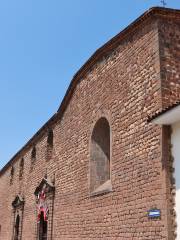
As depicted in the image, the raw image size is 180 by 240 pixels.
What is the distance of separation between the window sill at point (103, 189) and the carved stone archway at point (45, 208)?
3586mm

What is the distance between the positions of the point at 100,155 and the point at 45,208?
4.37 meters

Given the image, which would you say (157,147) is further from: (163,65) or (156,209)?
(163,65)

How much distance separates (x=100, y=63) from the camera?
1026 cm

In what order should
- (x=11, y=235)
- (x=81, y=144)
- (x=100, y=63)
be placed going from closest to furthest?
1. (x=100, y=63)
2. (x=81, y=144)
3. (x=11, y=235)

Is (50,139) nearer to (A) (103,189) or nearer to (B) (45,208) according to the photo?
(B) (45,208)

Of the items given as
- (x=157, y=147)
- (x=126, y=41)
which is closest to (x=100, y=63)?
(x=126, y=41)

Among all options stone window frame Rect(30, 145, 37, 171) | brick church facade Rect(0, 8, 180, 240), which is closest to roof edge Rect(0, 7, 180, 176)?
brick church facade Rect(0, 8, 180, 240)

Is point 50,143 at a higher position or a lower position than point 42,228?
higher

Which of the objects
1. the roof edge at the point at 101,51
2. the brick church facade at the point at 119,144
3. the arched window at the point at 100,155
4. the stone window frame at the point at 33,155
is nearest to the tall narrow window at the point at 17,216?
the stone window frame at the point at 33,155

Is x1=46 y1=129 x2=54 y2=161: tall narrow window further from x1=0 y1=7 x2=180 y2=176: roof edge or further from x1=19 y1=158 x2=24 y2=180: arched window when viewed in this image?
x1=19 y1=158 x2=24 y2=180: arched window

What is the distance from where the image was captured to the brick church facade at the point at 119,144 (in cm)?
703

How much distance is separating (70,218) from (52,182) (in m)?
2.44

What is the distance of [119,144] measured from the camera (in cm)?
855

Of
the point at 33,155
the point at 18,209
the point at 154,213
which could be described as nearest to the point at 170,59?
the point at 154,213
